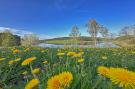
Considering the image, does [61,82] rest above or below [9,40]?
above

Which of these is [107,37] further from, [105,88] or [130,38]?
[105,88]

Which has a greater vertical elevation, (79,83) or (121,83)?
(121,83)

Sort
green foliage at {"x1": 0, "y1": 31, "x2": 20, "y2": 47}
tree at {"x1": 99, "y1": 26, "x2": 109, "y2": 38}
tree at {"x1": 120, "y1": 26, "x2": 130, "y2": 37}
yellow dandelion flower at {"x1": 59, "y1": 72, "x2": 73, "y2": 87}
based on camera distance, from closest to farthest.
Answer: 1. yellow dandelion flower at {"x1": 59, "y1": 72, "x2": 73, "y2": 87}
2. tree at {"x1": 99, "y1": 26, "x2": 109, "y2": 38}
3. green foliage at {"x1": 0, "y1": 31, "x2": 20, "y2": 47}
4. tree at {"x1": 120, "y1": 26, "x2": 130, "y2": 37}

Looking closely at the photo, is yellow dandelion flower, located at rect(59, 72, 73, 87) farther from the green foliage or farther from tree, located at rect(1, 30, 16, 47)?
the green foliage

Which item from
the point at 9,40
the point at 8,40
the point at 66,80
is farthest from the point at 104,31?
the point at 66,80

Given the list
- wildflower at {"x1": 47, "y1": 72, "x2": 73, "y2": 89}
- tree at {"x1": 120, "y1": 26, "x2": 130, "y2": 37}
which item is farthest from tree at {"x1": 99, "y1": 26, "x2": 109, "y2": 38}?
wildflower at {"x1": 47, "y1": 72, "x2": 73, "y2": 89}

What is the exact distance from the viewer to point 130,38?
63.0 ft

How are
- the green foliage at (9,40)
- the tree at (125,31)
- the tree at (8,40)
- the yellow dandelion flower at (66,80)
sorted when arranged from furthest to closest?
the tree at (125,31) < the green foliage at (9,40) < the tree at (8,40) < the yellow dandelion flower at (66,80)

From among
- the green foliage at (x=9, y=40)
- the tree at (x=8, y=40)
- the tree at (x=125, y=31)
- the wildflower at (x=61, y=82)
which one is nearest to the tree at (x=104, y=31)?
the tree at (x=8, y=40)

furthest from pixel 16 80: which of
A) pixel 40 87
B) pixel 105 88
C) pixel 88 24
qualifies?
pixel 88 24

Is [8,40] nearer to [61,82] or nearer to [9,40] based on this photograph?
[9,40]

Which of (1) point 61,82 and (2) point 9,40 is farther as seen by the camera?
(2) point 9,40

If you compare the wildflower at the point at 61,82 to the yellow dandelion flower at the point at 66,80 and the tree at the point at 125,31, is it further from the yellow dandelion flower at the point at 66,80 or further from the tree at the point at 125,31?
the tree at the point at 125,31

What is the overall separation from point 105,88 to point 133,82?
46 centimetres
